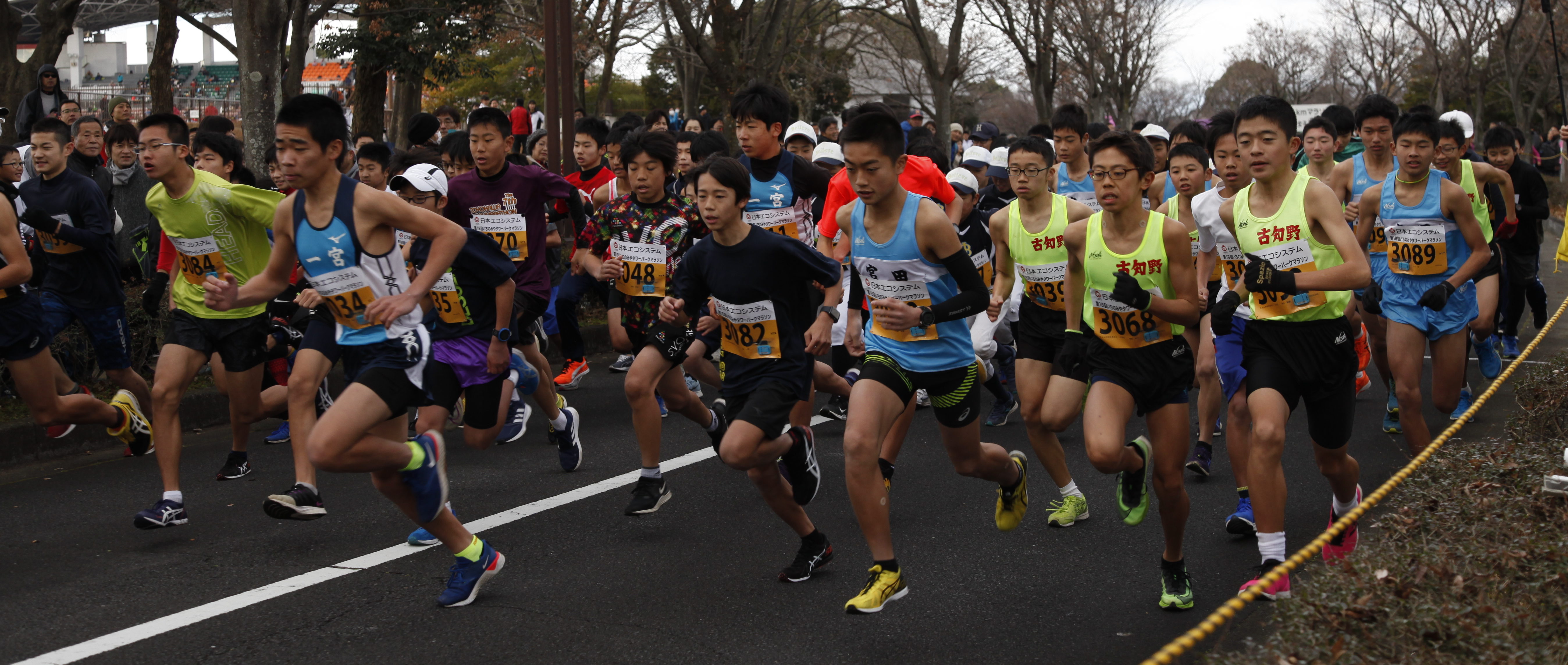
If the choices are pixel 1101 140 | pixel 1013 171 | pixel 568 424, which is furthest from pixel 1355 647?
pixel 568 424

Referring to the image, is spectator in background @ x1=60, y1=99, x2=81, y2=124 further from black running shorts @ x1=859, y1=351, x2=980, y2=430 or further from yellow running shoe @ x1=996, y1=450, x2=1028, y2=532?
yellow running shoe @ x1=996, y1=450, x2=1028, y2=532

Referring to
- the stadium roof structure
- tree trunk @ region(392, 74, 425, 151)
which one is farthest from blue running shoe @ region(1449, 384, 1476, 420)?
the stadium roof structure

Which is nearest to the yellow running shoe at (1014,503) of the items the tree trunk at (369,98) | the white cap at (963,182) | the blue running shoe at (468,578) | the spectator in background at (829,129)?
the blue running shoe at (468,578)

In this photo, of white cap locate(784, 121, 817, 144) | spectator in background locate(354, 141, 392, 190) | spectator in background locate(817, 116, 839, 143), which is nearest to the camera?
spectator in background locate(354, 141, 392, 190)

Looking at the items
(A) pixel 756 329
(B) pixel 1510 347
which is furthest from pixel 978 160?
(B) pixel 1510 347

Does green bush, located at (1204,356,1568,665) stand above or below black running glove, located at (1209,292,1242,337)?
below

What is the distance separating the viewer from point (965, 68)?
133 ft

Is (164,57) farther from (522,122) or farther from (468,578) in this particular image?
(468,578)

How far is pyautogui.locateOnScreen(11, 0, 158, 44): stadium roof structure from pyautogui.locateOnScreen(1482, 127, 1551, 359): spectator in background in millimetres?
35980

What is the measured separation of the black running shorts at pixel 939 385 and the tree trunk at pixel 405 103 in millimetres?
19260

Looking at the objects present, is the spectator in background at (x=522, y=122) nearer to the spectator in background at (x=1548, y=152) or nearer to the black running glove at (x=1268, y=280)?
the black running glove at (x=1268, y=280)

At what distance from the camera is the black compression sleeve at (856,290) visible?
5.43 meters

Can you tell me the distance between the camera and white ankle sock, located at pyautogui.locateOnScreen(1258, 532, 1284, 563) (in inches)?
191

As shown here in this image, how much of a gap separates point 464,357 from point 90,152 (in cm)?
505
